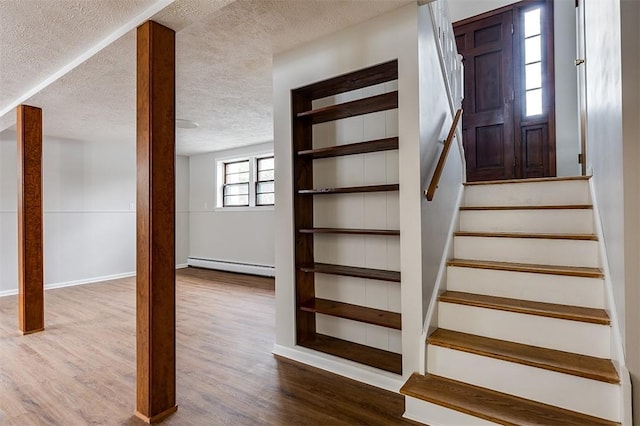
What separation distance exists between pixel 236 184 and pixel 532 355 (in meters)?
5.99

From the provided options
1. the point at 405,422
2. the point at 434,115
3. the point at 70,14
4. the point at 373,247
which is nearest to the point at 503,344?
the point at 405,422

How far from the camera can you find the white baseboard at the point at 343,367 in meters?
2.30

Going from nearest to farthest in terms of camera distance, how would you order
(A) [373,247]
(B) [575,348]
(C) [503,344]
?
(B) [575,348] → (C) [503,344] → (A) [373,247]

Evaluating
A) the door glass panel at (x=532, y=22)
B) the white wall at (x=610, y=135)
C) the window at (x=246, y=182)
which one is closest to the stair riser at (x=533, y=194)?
the white wall at (x=610, y=135)

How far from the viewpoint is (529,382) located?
1.79 m

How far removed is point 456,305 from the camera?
87.4 inches

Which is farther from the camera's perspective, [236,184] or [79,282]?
[236,184]

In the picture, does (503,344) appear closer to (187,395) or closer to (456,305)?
(456,305)

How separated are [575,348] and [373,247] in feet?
4.41

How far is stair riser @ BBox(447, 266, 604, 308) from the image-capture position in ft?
6.63

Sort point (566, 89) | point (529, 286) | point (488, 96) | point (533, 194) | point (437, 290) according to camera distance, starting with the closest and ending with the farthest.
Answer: point (529, 286)
point (437, 290)
point (533, 194)
point (566, 89)
point (488, 96)

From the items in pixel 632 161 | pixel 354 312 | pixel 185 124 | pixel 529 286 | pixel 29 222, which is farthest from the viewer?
pixel 185 124

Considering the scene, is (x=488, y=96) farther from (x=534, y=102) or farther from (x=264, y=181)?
(x=264, y=181)

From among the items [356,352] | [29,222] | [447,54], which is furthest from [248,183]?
[356,352]
